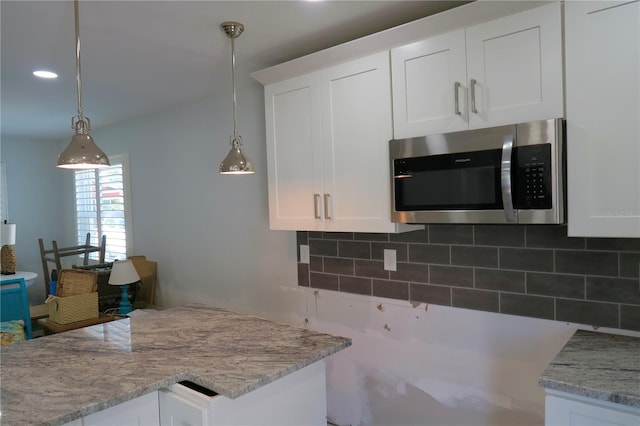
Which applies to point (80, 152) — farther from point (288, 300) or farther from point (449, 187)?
point (288, 300)

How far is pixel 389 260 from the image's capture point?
240 centimetres

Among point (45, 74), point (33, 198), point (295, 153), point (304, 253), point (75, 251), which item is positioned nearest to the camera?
point (295, 153)

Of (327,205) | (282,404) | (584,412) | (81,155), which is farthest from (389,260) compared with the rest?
(81,155)

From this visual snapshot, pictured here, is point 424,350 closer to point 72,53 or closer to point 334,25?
point 334,25

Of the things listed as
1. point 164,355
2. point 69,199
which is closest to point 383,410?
point 164,355

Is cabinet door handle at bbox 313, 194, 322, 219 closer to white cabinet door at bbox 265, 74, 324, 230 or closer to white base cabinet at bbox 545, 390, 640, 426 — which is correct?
white cabinet door at bbox 265, 74, 324, 230

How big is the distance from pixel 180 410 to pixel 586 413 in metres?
1.29

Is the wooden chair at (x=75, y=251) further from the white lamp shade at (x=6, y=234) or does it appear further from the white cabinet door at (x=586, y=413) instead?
the white cabinet door at (x=586, y=413)

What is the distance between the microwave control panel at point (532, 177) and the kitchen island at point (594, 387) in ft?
1.82

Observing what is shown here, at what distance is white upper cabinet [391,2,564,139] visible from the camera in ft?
5.07

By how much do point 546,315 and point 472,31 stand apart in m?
1.26

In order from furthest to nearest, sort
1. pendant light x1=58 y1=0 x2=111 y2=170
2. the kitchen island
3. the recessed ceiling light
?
the recessed ceiling light → pendant light x1=58 y1=0 x2=111 y2=170 → the kitchen island

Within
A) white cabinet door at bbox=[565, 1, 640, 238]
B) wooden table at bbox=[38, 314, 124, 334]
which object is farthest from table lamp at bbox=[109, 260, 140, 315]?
white cabinet door at bbox=[565, 1, 640, 238]

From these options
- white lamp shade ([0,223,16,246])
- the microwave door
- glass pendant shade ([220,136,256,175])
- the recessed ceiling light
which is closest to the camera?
the microwave door
